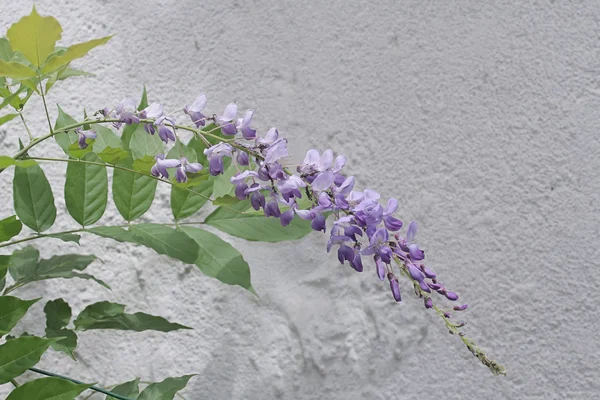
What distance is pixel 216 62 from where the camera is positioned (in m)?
0.72

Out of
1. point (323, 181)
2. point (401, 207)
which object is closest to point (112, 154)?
point (323, 181)

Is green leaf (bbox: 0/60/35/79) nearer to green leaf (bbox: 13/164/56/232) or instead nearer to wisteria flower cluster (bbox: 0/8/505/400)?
wisteria flower cluster (bbox: 0/8/505/400)

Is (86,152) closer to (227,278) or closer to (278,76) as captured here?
(227,278)

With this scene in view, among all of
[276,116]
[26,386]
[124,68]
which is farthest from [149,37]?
[26,386]

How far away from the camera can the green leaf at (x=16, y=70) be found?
0.35 m

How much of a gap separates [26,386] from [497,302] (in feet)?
1.44

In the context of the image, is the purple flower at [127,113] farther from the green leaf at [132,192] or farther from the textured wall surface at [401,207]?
the textured wall surface at [401,207]

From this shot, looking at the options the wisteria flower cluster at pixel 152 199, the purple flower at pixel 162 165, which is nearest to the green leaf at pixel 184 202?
the wisteria flower cluster at pixel 152 199

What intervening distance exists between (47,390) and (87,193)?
15cm

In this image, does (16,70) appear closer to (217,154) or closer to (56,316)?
(217,154)

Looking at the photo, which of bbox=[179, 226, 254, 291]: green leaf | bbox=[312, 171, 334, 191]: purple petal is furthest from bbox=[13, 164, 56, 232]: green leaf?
bbox=[312, 171, 334, 191]: purple petal

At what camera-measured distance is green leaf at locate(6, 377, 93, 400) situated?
0.42 meters

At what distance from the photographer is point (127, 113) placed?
Answer: 400 millimetres

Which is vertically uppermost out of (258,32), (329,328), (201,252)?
(258,32)
